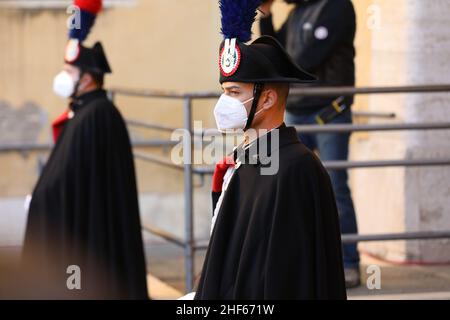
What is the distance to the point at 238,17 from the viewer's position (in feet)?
15.9

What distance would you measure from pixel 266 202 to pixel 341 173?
3226 mm

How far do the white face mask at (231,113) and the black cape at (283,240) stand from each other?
5.3 inches

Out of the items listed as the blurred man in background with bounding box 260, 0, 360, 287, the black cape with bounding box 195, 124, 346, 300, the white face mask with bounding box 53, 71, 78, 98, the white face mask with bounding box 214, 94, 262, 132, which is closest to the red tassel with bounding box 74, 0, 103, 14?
the white face mask with bounding box 53, 71, 78, 98

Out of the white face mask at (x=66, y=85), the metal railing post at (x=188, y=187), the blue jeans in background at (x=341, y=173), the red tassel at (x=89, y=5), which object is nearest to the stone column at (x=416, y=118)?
the blue jeans in background at (x=341, y=173)

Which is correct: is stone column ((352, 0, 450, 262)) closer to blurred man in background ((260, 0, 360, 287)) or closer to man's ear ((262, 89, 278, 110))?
blurred man in background ((260, 0, 360, 287))

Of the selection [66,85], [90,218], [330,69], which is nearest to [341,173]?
[330,69]

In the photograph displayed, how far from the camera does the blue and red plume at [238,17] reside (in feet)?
15.9

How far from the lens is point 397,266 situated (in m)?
8.42

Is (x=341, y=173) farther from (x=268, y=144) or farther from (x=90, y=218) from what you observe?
(x=268, y=144)

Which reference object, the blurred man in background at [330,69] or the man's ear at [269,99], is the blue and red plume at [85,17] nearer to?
the blurred man in background at [330,69]
